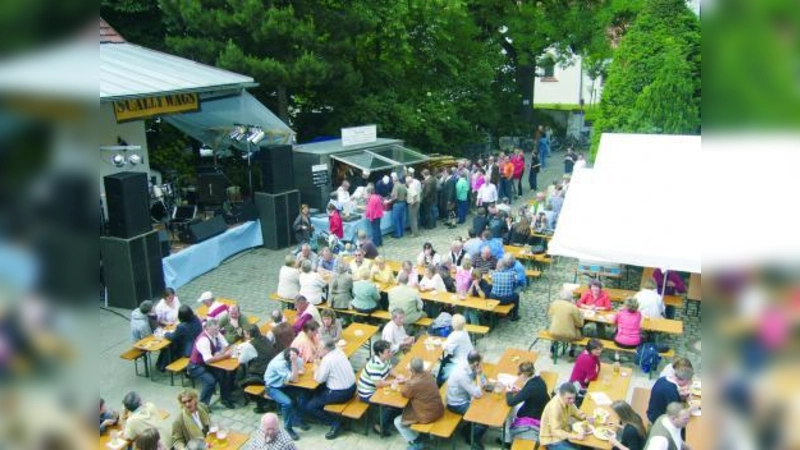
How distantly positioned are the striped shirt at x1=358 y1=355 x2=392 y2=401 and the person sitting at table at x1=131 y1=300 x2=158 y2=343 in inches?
145

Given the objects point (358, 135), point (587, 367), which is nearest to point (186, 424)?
point (587, 367)

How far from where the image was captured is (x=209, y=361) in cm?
962

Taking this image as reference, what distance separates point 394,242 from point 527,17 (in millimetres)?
17433

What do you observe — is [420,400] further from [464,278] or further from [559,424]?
[464,278]

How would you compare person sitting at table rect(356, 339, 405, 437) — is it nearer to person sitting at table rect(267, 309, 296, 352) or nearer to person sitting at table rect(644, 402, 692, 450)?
person sitting at table rect(267, 309, 296, 352)

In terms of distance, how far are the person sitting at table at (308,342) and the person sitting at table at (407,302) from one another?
6.43 ft

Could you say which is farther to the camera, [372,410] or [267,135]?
[267,135]

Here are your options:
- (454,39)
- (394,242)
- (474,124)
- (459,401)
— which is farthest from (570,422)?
(474,124)

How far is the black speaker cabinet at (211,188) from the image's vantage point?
19188mm

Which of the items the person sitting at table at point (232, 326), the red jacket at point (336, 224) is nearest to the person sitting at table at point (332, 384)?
the person sitting at table at point (232, 326)

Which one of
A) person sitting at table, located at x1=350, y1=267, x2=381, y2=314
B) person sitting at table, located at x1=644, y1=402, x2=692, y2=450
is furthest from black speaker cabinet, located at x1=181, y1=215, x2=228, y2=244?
person sitting at table, located at x1=644, y1=402, x2=692, y2=450

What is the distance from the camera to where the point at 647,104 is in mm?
16297

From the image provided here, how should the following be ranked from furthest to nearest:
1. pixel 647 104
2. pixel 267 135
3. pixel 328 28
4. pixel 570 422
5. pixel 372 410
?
1. pixel 328 28
2. pixel 267 135
3. pixel 647 104
4. pixel 372 410
5. pixel 570 422

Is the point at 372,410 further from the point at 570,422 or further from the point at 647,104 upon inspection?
the point at 647,104
